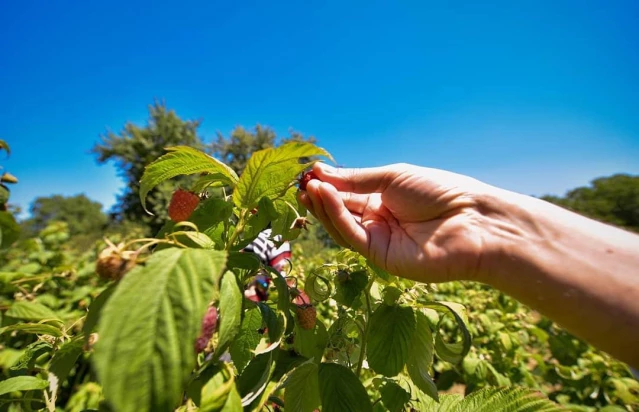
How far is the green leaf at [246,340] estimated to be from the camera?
71cm

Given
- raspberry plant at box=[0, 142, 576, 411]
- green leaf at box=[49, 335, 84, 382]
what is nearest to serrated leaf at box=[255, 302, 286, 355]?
raspberry plant at box=[0, 142, 576, 411]

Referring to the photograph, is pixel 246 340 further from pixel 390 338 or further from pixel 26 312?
pixel 26 312

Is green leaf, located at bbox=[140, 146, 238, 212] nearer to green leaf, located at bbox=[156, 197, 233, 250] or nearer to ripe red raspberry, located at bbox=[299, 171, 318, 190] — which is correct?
green leaf, located at bbox=[156, 197, 233, 250]

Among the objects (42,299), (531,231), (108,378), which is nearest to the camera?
(108,378)

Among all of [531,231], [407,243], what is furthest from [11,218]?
[531,231]

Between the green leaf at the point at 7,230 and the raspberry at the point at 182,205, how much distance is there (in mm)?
497

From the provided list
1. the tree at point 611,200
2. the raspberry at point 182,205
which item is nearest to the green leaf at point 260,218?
the raspberry at point 182,205

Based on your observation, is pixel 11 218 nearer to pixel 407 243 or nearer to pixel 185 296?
pixel 185 296

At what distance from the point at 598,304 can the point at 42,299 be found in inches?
102

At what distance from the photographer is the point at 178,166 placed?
655mm

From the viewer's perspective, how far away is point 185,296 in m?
0.41

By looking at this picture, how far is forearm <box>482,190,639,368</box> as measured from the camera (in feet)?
2.44

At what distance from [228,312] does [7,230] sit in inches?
27.8

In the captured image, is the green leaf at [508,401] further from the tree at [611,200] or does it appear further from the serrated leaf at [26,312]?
the tree at [611,200]
